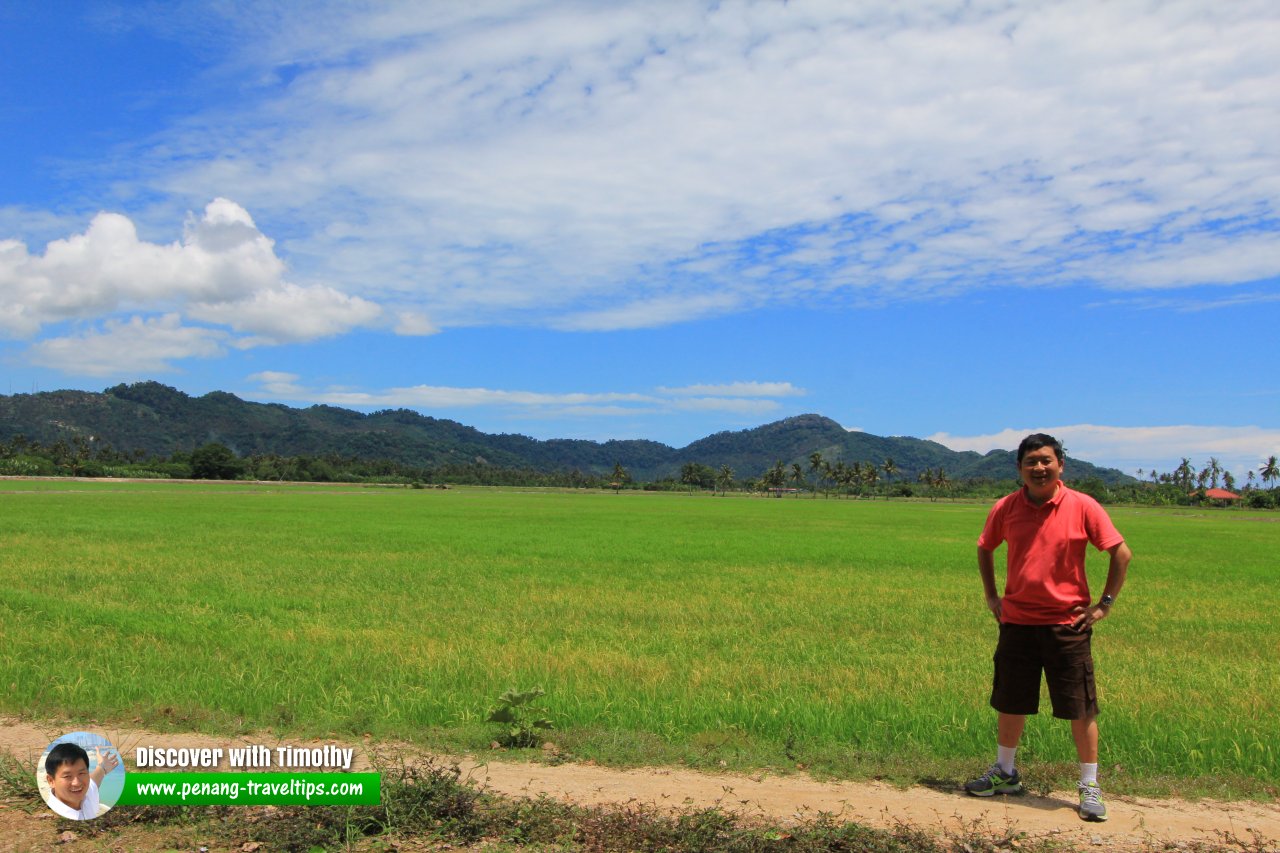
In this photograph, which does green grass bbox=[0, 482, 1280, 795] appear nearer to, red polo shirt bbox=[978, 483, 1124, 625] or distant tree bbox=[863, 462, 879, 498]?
red polo shirt bbox=[978, 483, 1124, 625]

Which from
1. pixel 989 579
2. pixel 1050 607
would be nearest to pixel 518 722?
pixel 989 579

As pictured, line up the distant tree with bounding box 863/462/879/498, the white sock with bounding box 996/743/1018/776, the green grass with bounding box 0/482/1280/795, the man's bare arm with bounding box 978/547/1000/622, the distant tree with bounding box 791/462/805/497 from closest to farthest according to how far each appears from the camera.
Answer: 1. the white sock with bounding box 996/743/1018/776
2. the man's bare arm with bounding box 978/547/1000/622
3. the green grass with bounding box 0/482/1280/795
4. the distant tree with bounding box 863/462/879/498
5. the distant tree with bounding box 791/462/805/497

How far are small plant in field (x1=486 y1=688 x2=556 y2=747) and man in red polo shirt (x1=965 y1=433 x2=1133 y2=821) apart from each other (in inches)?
116

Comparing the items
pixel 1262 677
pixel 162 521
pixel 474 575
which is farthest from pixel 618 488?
pixel 1262 677

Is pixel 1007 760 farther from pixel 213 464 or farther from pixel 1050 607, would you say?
pixel 213 464

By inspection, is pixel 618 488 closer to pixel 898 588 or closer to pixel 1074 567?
pixel 898 588

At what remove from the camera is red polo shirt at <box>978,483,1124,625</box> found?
4965 mm

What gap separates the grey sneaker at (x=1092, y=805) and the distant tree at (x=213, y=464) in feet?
420

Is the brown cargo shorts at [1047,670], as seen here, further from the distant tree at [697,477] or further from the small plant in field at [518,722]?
the distant tree at [697,477]

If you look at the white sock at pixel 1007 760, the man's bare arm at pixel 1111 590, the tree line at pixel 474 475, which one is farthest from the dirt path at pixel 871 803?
the tree line at pixel 474 475

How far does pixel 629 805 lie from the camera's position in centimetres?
476

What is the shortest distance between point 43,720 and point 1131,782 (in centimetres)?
812

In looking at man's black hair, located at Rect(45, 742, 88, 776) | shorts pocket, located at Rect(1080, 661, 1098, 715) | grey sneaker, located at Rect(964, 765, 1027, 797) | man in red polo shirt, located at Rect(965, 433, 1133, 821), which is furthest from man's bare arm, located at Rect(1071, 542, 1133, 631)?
man's black hair, located at Rect(45, 742, 88, 776)

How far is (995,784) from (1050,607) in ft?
3.92
